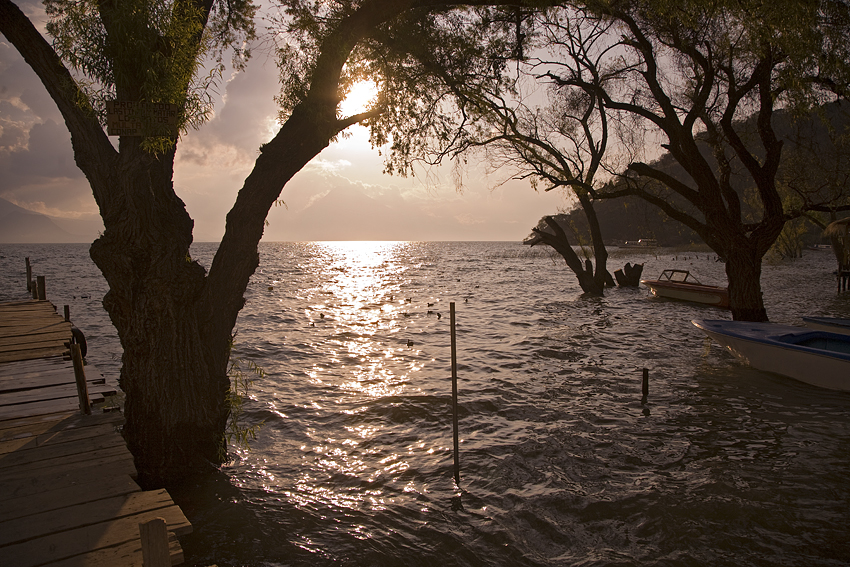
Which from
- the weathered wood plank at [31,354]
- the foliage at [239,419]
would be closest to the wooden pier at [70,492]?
the foliage at [239,419]

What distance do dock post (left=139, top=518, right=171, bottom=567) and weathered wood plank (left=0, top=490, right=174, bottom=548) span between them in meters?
2.03

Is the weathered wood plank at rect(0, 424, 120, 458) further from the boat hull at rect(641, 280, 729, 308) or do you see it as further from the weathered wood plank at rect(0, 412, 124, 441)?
Result: the boat hull at rect(641, 280, 729, 308)

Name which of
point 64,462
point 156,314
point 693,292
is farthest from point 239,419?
point 693,292

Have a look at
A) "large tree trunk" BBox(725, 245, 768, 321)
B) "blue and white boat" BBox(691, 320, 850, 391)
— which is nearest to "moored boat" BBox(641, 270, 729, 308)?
"large tree trunk" BBox(725, 245, 768, 321)

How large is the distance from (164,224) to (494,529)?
18.0 ft

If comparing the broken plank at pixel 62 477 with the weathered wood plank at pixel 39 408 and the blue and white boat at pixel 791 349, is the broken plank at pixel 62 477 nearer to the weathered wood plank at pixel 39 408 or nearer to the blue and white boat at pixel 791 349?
the weathered wood plank at pixel 39 408

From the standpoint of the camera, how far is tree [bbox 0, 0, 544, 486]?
18.0 feet

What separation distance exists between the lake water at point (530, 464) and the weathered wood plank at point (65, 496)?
3.38 feet

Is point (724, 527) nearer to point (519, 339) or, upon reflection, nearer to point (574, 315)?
point (519, 339)

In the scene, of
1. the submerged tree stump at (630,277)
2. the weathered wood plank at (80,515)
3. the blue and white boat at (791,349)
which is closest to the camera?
the weathered wood plank at (80,515)

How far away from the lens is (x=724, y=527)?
5531mm

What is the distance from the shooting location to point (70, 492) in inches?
184

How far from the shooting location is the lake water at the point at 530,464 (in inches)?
208

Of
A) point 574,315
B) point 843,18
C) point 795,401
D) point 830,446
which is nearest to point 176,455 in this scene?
point 830,446
